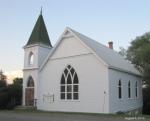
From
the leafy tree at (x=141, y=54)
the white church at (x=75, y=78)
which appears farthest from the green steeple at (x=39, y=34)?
the leafy tree at (x=141, y=54)

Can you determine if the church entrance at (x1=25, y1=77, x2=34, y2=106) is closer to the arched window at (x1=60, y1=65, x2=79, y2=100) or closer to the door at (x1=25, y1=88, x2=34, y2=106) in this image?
the door at (x1=25, y1=88, x2=34, y2=106)

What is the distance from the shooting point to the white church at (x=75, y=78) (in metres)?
24.5

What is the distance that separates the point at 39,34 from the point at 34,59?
3.08 meters

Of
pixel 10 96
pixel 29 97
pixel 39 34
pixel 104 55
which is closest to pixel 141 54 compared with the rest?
pixel 104 55

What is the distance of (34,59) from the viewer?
30797 mm

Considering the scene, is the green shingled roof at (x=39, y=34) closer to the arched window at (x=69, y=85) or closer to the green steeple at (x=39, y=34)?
the green steeple at (x=39, y=34)

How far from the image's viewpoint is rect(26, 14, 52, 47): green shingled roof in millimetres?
31397

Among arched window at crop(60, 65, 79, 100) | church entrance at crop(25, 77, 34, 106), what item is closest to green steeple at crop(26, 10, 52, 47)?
church entrance at crop(25, 77, 34, 106)

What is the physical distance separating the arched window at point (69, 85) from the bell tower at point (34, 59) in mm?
3645

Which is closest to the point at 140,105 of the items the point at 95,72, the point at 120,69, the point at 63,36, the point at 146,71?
the point at 146,71

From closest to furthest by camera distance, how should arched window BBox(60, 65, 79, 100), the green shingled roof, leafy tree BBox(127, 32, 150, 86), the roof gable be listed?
the roof gable → arched window BBox(60, 65, 79, 100) → the green shingled roof → leafy tree BBox(127, 32, 150, 86)

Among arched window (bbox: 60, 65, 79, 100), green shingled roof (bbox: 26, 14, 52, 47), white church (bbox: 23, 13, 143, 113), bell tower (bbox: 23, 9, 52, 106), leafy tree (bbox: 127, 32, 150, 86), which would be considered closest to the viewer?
white church (bbox: 23, 13, 143, 113)

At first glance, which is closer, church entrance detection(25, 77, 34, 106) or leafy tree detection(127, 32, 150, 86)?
church entrance detection(25, 77, 34, 106)

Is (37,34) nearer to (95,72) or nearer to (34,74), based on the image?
(34,74)
